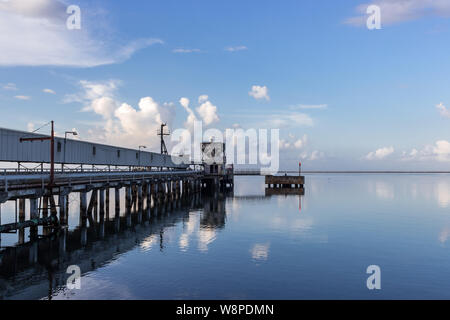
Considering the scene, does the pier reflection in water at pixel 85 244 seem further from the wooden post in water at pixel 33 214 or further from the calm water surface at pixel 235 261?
the wooden post in water at pixel 33 214

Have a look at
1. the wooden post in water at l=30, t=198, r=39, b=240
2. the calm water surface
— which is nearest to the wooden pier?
the calm water surface

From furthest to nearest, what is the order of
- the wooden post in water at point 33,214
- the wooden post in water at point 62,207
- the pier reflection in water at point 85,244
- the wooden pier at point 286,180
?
the wooden pier at point 286,180 → the wooden post in water at point 62,207 → the wooden post in water at point 33,214 → the pier reflection in water at point 85,244

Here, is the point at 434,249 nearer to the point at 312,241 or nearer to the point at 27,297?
the point at 312,241

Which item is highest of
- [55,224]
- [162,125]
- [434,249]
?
[162,125]

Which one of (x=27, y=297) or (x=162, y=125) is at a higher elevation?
(x=162, y=125)

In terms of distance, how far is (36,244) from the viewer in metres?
26.0

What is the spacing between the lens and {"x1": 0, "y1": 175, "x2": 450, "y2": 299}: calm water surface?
17.4 metres

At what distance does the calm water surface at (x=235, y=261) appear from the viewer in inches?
683

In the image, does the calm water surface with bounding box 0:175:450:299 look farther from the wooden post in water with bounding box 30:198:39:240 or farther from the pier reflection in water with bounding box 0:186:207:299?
the wooden post in water with bounding box 30:198:39:240

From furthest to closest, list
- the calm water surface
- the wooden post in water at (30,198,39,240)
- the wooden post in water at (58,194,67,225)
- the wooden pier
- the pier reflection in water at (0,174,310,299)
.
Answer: the wooden pier < the wooden post in water at (58,194,67,225) < the wooden post in water at (30,198,39,240) < the pier reflection in water at (0,174,310,299) < the calm water surface

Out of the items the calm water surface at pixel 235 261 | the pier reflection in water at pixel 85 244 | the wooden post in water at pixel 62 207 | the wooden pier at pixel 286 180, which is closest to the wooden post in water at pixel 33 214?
the pier reflection in water at pixel 85 244

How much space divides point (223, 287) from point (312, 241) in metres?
14.2

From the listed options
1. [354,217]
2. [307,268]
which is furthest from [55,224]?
[354,217]

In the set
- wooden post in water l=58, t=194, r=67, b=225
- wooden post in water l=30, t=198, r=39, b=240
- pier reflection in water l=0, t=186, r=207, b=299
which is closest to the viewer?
pier reflection in water l=0, t=186, r=207, b=299
